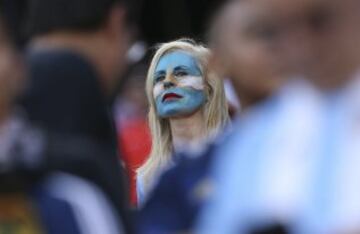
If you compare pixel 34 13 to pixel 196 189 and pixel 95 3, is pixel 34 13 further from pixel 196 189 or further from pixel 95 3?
pixel 196 189

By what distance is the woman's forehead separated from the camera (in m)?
6.46

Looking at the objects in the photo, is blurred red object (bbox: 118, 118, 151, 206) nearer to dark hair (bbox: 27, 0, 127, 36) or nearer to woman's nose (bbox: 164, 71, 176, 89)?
woman's nose (bbox: 164, 71, 176, 89)

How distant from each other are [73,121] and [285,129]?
659 millimetres

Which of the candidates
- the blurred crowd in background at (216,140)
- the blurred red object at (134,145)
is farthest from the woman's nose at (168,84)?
the blurred crowd in background at (216,140)

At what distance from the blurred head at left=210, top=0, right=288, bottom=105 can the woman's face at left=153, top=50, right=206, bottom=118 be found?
331 centimetres

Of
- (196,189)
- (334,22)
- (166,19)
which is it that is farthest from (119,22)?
(166,19)

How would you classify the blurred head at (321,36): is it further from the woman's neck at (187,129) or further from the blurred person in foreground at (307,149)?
the woman's neck at (187,129)

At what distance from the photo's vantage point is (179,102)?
250 inches

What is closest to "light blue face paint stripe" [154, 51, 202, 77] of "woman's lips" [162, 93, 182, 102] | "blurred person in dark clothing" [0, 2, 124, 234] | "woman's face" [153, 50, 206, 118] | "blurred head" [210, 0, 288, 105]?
"woman's face" [153, 50, 206, 118]

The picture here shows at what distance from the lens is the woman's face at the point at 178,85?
636 centimetres

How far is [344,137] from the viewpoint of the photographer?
100 inches

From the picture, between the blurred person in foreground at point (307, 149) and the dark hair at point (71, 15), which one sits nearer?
the blurred person in foreground at point (307, 149)

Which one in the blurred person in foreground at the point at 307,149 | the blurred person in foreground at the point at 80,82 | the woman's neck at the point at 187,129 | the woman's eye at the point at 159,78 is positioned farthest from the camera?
the woman's eye at the point at 159,78

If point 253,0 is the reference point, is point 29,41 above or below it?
below
